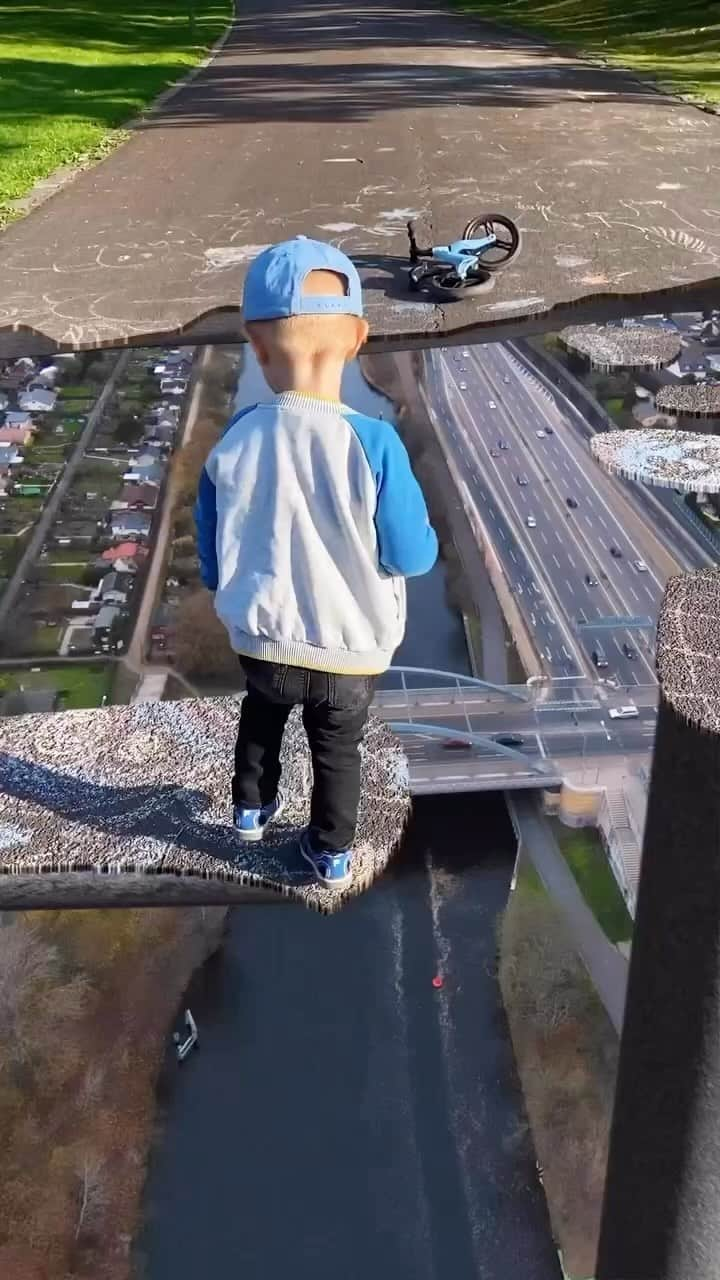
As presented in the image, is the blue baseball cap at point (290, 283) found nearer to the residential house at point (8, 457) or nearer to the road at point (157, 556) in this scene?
the road at point (157, 556)

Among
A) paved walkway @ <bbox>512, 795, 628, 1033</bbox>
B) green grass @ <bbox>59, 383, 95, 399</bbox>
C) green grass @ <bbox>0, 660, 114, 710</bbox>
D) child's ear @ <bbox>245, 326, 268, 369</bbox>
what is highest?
Answer: child's ear @ <bbox>245, 326, 268, 369</bbox>

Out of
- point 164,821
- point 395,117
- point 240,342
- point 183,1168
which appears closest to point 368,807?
point 164,821

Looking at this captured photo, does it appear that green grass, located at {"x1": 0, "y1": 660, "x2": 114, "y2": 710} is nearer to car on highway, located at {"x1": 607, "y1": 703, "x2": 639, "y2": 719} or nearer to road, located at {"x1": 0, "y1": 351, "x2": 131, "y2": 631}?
road, located at {"x1": 0, "y1": 351, "x2": 131, "y2": 631}

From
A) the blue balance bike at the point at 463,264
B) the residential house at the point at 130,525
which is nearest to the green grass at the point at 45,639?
the residential house at the point at 130,525

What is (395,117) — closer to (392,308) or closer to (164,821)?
(392,308)

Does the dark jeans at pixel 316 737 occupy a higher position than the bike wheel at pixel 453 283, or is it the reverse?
the bike wheel at pixel 453 283

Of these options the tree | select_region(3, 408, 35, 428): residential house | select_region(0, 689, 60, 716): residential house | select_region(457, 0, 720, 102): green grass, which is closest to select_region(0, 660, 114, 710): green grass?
select_region(0, 689, 60, 716): residential house
